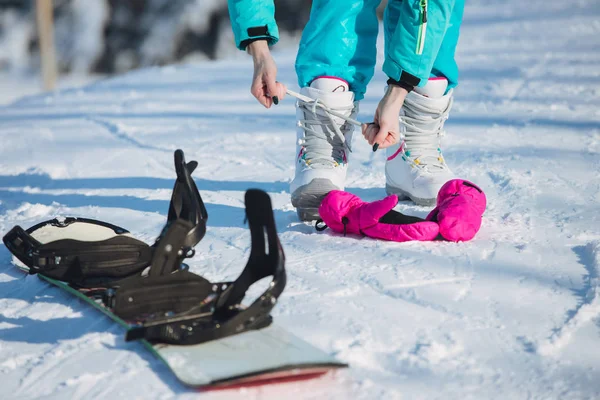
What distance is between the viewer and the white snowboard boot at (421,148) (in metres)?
2.35

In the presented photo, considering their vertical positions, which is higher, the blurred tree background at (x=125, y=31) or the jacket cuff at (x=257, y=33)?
the blurred tree background at (x=125, y=31)

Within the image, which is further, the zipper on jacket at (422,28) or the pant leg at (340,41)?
the pant leg at (340,41)

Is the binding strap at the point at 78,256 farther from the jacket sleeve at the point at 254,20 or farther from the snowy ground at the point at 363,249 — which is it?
the jacket sleeve at the point at 254,20

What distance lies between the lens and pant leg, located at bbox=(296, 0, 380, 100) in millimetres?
2260

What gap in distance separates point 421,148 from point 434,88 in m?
0.22

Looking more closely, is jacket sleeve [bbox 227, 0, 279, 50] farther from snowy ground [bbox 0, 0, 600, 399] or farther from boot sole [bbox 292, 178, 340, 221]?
snowy ground [bbox 0, 0, 600, 399]

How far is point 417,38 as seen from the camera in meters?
1.92

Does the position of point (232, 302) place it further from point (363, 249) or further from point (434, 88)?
point (434, 88)

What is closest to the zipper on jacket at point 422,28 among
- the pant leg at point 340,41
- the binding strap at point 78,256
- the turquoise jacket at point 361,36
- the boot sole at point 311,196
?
the turquoise jacket at point 361,36

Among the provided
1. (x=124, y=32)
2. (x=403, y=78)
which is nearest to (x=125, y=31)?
(x=124, y=32)

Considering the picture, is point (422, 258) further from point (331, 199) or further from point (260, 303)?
point (260, 303)

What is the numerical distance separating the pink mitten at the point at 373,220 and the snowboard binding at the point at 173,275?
539 millimetres

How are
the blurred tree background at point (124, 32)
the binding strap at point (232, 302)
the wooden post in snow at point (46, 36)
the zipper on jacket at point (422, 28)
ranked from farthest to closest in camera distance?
the blurred tree background at point (124, 32) < the wooden post in snow at point (46, 36) < the zipper on jacket at point (422, 28) < the binding strap at point (232, 302)

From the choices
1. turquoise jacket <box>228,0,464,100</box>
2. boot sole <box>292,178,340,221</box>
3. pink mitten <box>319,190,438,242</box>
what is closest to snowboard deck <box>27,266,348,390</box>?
pink mitten <box>319,190,438,242</box>
